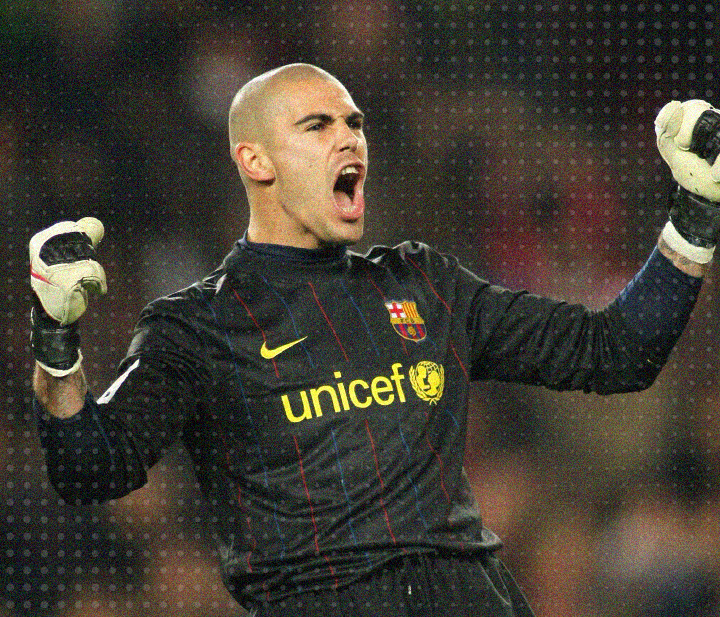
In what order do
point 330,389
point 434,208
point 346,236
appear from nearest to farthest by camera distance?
point 330,389 → point 346,236 → point 434,208

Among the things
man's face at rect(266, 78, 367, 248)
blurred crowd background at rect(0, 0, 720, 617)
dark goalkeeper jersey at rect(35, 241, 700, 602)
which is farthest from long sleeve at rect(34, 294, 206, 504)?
blurred crowd background at rect(0, 0, 720, 617)

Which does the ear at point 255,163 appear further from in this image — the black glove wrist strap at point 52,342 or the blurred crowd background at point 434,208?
the blurred crowd background at point 434,208

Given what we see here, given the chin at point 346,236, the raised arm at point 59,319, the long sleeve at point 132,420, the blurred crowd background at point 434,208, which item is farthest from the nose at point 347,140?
the blurred crowd background at point 434,208

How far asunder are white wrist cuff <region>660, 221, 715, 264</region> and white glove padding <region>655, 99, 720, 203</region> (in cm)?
6

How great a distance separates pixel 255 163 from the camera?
1.63m

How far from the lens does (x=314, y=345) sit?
1.48m

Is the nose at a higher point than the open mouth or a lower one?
higher

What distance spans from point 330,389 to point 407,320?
0.56ft

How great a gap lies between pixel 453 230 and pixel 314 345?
1214 mm

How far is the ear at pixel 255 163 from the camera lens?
1617 millimetres

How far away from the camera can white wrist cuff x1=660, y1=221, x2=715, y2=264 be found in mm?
1479

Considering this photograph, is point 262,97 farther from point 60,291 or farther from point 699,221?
point 699,221

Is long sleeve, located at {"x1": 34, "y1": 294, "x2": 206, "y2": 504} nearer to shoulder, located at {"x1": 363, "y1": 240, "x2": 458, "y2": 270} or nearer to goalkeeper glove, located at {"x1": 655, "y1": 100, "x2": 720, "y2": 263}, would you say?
shoulder, located at {"x1": 363, "y1": 240, "x2": 458, "y2": 270}

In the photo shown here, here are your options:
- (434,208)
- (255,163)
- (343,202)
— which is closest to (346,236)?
(343,202)
